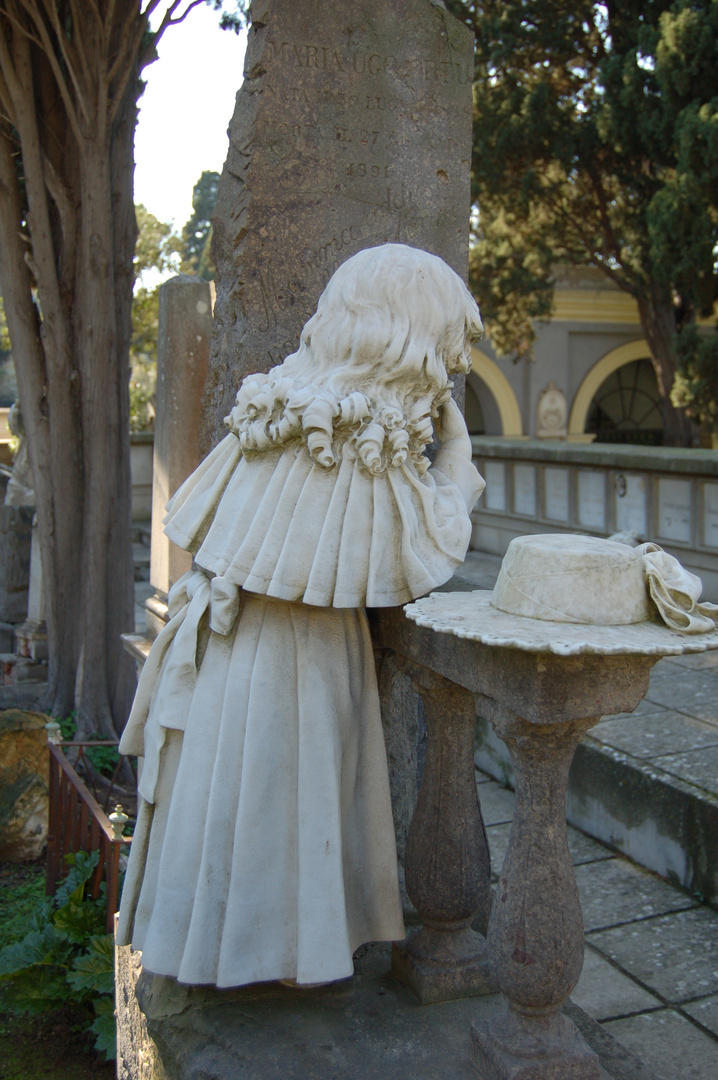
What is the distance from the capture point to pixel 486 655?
1.82m

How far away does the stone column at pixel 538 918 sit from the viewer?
176 centimetres

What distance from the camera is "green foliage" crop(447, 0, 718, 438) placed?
10.6m

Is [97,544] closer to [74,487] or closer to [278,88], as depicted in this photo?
[74,487]

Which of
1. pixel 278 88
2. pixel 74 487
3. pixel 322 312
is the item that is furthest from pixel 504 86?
pixel 322 312

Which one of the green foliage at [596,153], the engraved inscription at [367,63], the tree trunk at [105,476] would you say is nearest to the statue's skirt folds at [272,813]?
the engraved inscription at [367,63]

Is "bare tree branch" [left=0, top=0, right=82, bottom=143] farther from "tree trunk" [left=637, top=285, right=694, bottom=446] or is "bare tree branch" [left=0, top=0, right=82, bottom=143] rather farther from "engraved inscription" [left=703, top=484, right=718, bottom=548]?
"tree trunk" [left=637, top=285, right=694, bottom=446]

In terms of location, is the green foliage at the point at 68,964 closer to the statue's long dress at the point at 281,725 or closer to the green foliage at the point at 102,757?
the statue's long dress at the point at 281,725

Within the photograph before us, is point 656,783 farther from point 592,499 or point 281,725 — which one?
point 592,499

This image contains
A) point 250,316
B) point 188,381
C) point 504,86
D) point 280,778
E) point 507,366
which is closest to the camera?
point 280,778

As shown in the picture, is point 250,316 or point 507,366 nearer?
point 250,316

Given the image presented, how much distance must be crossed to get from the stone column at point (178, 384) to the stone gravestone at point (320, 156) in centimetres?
177

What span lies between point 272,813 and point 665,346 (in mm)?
12790

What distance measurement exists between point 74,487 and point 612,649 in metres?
5.23

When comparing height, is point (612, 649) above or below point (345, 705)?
above
